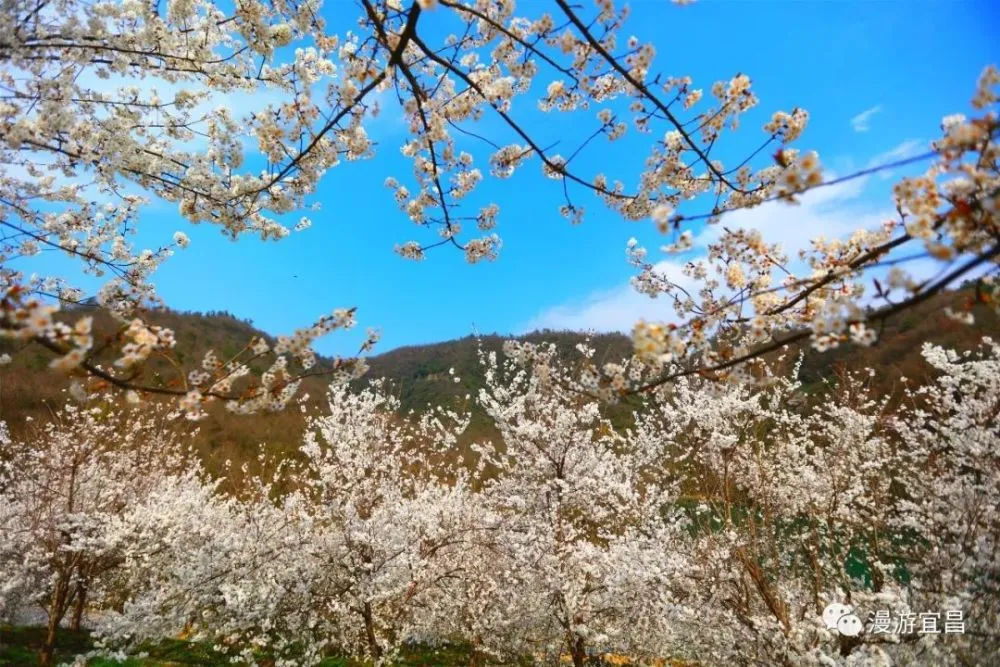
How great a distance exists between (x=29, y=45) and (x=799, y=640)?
8.40 m

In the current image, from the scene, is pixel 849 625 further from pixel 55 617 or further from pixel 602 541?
pixel 55 617

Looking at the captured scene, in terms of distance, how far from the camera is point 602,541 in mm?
12359

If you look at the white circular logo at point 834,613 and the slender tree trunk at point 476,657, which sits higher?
the white circular logo at point 834,613

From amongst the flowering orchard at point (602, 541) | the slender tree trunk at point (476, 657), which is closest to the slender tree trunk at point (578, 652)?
the flowering orchard at point (602, 541)

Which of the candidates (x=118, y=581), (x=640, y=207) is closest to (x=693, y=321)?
(x=640, y=207)

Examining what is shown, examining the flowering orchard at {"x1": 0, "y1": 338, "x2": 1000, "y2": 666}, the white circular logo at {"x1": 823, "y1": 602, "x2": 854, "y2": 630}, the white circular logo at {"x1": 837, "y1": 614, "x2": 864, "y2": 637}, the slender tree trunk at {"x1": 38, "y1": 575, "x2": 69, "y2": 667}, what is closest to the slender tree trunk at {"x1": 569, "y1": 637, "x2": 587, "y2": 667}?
the flowering orchard at {"x1": 0, "y1": 338, "x2": 1000, "y2": 666}

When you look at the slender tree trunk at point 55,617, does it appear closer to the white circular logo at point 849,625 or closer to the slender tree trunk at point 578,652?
the slender tree trunk at point 578,652

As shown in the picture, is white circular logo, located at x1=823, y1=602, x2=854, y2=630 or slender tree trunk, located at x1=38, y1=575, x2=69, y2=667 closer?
white circular logo, located at x1=823, y1=602, x2=854, y2=630

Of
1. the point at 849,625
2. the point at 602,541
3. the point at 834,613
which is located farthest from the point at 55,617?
the point at 849,625

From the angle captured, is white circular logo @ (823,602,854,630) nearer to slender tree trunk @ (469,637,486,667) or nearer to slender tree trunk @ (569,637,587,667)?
slender tree trunk @ (569,637,587,667)

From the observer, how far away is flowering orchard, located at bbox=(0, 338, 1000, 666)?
20.5 ft

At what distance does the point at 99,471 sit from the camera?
45.8 feet

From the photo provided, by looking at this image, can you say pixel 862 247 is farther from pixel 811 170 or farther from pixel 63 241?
pixel 63 241

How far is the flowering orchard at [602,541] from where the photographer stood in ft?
20.5
